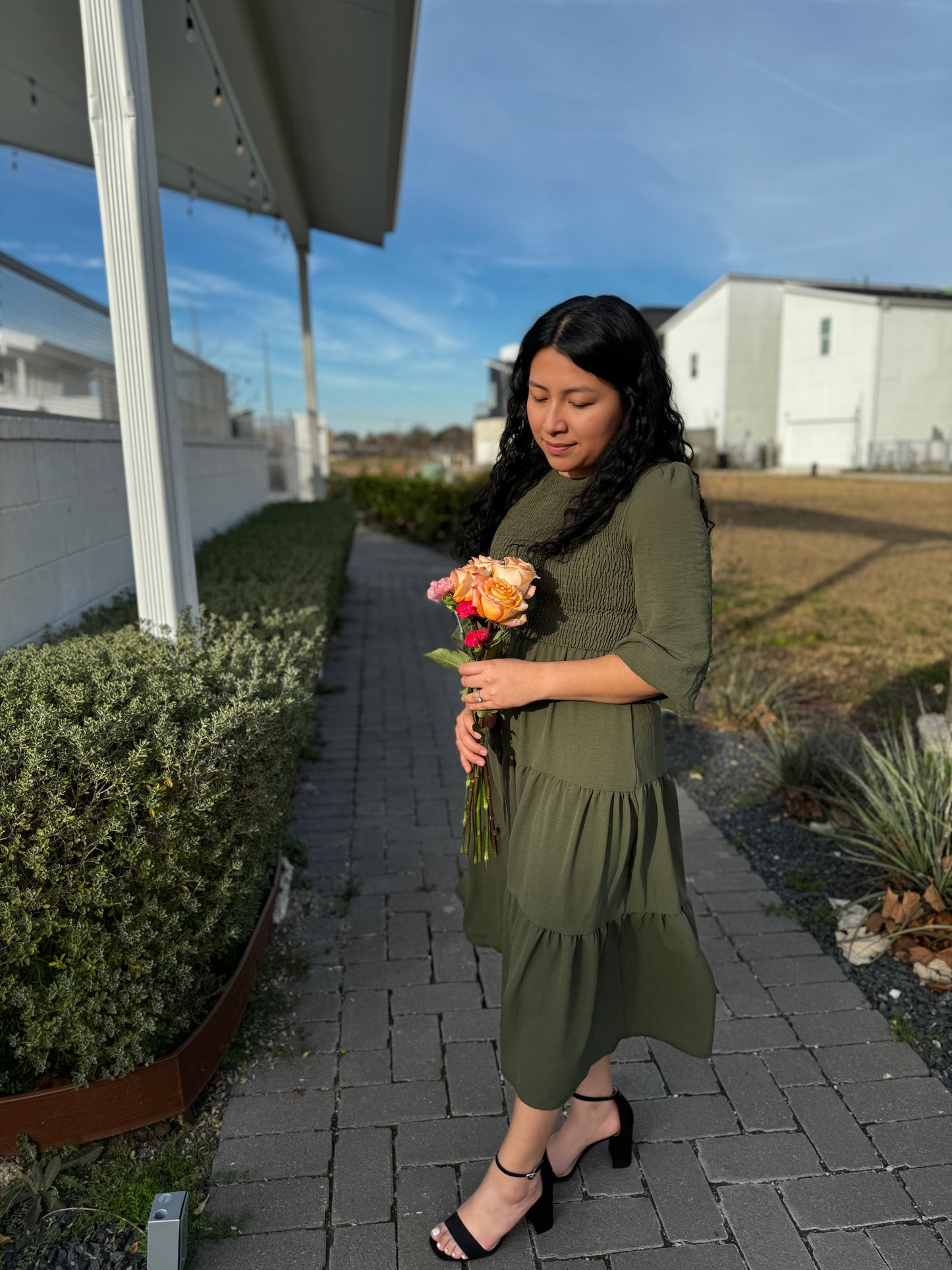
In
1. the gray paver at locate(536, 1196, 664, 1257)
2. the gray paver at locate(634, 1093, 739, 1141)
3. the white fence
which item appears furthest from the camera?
the white fence

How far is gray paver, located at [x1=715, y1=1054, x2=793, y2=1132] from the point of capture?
2.11 meters

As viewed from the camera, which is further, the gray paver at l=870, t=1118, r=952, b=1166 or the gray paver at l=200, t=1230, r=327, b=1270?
the gray paver at l=870, t=1118, r=952, b=1166

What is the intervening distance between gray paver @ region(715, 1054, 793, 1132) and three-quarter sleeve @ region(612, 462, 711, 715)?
1.35m

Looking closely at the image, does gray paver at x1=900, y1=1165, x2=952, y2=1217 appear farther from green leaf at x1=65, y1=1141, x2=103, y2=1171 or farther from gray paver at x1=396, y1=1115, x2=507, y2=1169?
green leaf at x1=65, y1=1141, x2=103, y2=1171

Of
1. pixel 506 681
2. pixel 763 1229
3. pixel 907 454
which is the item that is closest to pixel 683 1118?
pixel 763 1229

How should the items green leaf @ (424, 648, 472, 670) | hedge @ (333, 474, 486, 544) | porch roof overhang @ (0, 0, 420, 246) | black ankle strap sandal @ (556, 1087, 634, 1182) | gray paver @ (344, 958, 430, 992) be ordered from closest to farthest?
green leaf @ (424, 648, 472, 670) < black ankle strap sandal @ (556, 1087, 634, 1182) < gray paver @ (344, 958, 430, 992) < porch roof overhang @ (0, 0, 420, 246) < hedge @ (333, 474, 486, 544)

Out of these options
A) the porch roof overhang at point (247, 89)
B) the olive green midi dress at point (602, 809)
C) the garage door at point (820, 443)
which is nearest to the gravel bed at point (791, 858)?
the olive green midi dress at point (602, 809)

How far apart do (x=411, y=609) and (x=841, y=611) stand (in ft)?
15.0

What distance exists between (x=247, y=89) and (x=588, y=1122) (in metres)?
7.24

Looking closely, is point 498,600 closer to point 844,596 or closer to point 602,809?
point 602,809

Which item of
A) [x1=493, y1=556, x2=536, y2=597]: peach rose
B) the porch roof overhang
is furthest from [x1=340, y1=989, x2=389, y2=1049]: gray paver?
the porch roof overhang

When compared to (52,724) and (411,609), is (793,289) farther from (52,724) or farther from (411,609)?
(52,724)

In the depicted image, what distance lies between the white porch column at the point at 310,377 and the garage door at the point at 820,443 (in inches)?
931

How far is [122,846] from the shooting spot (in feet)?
6.01
